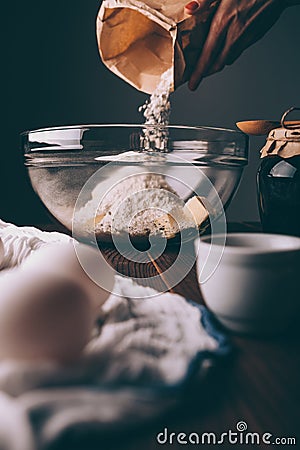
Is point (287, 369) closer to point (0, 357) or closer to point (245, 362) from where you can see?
point (245, 362)

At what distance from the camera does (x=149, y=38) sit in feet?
2.81

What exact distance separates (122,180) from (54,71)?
2.33 feet

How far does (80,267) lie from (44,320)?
0.10 m

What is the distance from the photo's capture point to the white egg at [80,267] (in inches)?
15.6

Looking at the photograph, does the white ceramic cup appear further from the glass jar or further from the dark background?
the dark background

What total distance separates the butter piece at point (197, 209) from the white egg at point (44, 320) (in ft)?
1.24

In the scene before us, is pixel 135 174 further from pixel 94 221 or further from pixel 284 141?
pixel 284 141

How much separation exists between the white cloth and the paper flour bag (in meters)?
0.43

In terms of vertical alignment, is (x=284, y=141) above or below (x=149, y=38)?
below

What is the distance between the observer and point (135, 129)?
0.70m

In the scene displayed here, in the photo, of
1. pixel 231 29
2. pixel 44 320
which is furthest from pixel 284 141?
pixel 44 320

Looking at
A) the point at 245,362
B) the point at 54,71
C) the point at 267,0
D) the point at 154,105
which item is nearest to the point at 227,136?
the point at 154,105

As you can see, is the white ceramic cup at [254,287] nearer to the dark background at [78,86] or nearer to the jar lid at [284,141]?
the jar lid at [284,141]

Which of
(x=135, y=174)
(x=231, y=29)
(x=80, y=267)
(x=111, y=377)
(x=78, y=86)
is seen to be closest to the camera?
(x=111, y=377)
